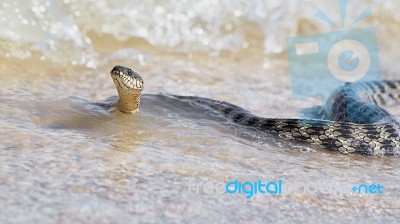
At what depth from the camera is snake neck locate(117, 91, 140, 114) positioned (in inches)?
221

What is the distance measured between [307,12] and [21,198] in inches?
313

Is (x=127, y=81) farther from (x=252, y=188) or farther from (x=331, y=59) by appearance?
(x=331, y=59)

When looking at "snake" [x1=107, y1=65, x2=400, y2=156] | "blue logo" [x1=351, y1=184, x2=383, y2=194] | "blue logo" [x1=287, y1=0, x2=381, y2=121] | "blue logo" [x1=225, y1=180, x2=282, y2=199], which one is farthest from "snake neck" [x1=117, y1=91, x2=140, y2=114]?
"blue logo" [x1=287, y1=0, x2=381, y2=121]

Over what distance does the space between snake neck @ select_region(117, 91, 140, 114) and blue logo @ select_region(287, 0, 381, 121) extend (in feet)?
8.60

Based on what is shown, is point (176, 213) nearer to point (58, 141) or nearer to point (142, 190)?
point (142, 190)

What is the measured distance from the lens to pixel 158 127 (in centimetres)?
541

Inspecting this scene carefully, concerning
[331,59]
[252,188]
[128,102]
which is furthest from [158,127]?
[331,59]

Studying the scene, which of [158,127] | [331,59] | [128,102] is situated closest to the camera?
[158,127]

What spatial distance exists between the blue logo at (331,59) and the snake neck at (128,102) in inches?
103

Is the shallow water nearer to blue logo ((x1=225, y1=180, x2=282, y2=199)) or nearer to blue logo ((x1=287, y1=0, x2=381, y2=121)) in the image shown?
blue logo ((x1=225, y1=180, x2=282, y2=199))

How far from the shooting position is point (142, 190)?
3.85m

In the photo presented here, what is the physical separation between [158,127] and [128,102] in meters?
0.41

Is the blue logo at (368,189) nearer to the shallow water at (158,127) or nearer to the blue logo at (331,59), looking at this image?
the shallow water at (158,127)

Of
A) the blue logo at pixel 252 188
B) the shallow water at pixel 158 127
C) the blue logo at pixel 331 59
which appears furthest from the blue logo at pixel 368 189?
the blue logo at pixel 331 59
